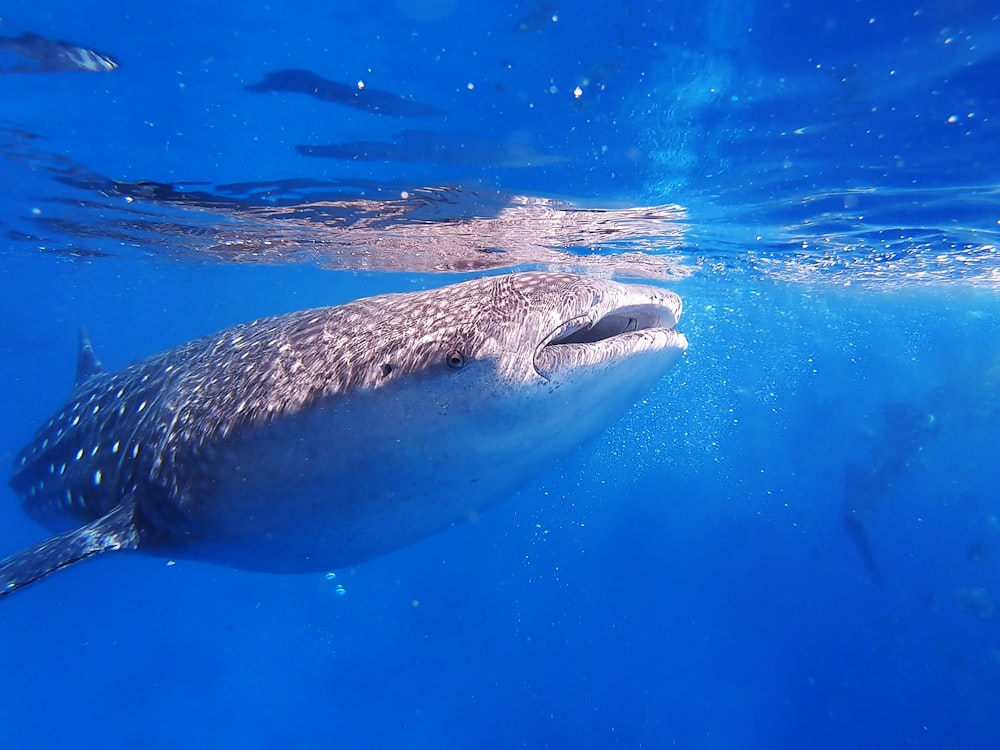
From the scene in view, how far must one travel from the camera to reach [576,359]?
2709 millimetres

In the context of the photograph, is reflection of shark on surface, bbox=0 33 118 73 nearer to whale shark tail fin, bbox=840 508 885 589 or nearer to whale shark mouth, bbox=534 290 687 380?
whale shark mouth, bbox=534 290 687 380

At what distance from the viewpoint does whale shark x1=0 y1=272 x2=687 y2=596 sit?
2.79m

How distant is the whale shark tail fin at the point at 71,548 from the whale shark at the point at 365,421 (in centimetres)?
2

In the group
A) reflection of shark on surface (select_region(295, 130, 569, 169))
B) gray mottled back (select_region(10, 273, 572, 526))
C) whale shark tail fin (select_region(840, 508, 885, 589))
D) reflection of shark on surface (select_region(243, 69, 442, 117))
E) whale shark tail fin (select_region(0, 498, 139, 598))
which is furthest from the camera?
whale shark tail fin (select_region(840, 508, 885, 589))

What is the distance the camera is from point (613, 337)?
9.72ft

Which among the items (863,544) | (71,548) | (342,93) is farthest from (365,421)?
(863,544)

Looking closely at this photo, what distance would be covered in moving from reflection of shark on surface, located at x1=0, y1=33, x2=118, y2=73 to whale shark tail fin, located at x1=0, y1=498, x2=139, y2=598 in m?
5.33

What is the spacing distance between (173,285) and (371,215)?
72.2 feet

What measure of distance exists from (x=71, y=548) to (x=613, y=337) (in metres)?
3.67

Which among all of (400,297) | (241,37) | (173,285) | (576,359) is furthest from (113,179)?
(173,285)

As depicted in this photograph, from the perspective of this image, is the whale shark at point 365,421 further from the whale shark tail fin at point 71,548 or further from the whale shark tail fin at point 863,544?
the whale shark tail fin at point 863,544

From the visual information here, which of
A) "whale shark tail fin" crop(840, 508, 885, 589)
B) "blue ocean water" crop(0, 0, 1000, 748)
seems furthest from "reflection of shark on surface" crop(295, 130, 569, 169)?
"whale shark tail fin" crop(840, 508, 885, 589)

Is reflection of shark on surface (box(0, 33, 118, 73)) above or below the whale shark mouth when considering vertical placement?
above

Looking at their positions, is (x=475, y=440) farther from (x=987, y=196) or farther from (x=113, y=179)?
(x=987, y=196)
